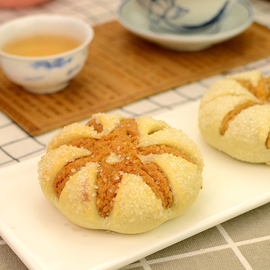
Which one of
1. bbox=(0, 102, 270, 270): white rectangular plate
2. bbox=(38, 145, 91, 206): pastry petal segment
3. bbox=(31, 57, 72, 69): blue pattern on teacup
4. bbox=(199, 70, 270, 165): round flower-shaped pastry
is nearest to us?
bbox=(0, 102, 270, 270): white rectangular plate

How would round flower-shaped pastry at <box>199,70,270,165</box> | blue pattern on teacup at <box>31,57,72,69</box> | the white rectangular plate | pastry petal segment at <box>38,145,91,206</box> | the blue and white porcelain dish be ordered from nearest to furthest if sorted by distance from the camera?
the white rectangular plate
pastry petal segment at <box>38,145,91,206</box>
round flower-shaped pastry at <box>199,70,270,165</box>
blue pattern on teacup at <box>31,57,72,69</box>
the blue and white porcelain dish

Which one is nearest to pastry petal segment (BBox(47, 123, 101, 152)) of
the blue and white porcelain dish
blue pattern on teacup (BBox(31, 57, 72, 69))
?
blue pattern on teacup (BBox(31, 57, 72, 69))

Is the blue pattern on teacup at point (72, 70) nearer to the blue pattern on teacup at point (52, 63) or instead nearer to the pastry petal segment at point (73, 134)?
the blue pattern on teacup at point (52, 63)

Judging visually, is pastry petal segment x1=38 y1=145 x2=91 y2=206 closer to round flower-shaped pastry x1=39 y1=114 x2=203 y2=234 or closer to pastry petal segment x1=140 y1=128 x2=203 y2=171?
round flower-shaped pastry x1=39 y1=114 x2=203 y2=234

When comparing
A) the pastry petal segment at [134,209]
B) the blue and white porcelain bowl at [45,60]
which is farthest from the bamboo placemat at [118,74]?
the pastry petal segment at [134,209]

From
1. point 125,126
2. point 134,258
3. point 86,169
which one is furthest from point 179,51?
point 134,258

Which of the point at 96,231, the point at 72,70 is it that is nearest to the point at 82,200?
the point at 96,231
